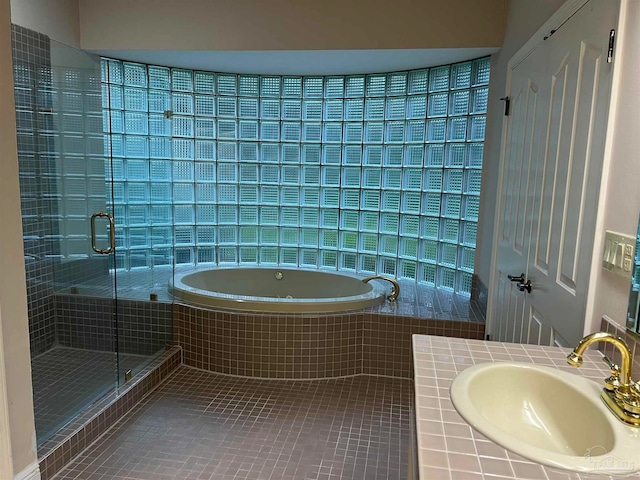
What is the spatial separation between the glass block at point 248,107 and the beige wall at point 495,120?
72.7 inches

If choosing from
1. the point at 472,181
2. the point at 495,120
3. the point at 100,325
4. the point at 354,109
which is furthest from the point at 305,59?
the point at 100,325

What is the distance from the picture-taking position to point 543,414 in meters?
1.13

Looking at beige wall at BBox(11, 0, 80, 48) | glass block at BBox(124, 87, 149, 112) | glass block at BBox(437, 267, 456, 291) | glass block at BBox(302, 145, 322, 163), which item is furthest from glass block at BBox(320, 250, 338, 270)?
beige wall at BBox(11, 0, 80, 48)

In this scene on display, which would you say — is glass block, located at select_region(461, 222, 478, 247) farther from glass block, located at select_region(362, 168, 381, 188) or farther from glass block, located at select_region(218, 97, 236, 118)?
glass block, located at select_region(218, 97, 236, 118)

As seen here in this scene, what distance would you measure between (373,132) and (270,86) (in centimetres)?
94

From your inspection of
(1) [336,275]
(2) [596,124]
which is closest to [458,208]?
(1) [336,275]

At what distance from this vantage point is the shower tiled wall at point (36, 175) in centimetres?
254

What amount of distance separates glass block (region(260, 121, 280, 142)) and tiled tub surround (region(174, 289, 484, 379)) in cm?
161

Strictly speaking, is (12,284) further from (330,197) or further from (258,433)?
(330,197)

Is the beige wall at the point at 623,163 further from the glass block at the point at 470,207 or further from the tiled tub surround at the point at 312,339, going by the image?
the glass block at the point at 470,207

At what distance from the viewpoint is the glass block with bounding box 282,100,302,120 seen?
376 centimetres

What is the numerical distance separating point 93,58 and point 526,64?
2.35 meters

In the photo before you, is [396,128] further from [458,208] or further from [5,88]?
[5,88]

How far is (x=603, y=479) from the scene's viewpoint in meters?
0.75
